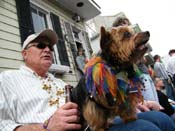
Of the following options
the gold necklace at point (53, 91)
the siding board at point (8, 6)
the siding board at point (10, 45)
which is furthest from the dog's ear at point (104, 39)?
the siding board at point (8, 6)

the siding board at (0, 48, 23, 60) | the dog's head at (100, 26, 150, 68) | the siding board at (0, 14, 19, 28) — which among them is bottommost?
the dog's head at (100, 26, 150, 68)

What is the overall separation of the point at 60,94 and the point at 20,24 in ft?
8.49

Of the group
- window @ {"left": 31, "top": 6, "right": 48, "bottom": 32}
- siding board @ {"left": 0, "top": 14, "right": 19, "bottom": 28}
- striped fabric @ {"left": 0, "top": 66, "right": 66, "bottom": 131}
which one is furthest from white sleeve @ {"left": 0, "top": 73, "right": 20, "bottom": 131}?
window @ {"left": 31, "top": 6, "right": 48, "bottom": 32}

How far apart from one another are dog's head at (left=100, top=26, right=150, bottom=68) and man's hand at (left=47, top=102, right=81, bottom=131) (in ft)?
1.75

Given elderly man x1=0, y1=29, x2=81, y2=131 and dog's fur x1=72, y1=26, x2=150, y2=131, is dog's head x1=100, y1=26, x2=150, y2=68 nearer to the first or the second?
dog's fur x1=72, y1=26, x2=150, y2=131

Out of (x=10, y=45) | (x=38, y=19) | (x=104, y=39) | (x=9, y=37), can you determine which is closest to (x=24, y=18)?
(x=9, y=37)

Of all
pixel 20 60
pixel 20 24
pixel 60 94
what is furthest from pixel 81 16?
pixel 60 94

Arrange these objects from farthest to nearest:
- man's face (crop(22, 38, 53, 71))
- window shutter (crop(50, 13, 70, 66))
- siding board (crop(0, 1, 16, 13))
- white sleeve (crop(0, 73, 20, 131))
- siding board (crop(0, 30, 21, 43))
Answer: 1. window shutter (crop(50, 13, 70, 66))
2. siding board (crop(0, 1, 16, 13))
3. siding board (crop(0, 30, 21, 43))
4. man's face (crop(22, 38, 53, 71))
5. white sleeve (crop(0, 73, 20, 131))

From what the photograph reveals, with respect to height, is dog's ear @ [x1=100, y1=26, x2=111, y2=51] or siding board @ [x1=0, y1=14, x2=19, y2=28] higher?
siding board @ [x1=0, y1=14, x2=19, y2=28]

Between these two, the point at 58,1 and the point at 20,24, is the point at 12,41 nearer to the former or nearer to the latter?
the point at 20,24

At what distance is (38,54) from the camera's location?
2.18 metres

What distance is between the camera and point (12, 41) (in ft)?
12.5

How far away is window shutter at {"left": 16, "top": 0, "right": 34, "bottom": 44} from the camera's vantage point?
4151 millimetres

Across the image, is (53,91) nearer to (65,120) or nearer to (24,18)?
(65,120)
